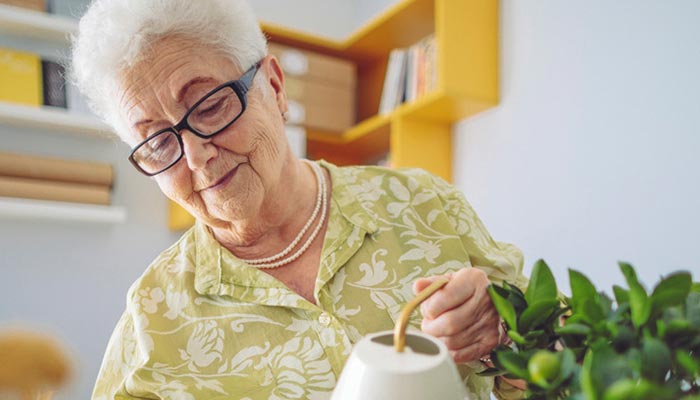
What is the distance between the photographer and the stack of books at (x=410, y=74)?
2547mm

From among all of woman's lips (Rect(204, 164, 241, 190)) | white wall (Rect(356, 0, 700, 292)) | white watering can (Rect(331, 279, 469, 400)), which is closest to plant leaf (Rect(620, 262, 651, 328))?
white watering can (Rect(331, 279, 469, 400))

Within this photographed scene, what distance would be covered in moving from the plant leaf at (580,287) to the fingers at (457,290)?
13 cm

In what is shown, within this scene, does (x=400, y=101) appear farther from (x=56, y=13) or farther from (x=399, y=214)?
(x=399, y=214)

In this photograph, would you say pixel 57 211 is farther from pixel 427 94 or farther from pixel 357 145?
pixel 427 94

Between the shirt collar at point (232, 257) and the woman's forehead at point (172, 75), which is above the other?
the woman's forehead at point (172, 75)

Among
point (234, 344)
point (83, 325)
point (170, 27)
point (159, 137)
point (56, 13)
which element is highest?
point (56, 13)

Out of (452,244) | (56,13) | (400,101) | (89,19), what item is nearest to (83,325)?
(56,13)

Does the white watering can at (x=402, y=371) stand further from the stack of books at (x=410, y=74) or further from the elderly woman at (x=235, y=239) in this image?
the stack of books at (x=410, y=74)

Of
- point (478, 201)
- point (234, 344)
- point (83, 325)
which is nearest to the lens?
point (234, 344)

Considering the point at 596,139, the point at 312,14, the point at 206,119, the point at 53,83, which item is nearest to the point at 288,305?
the point at 206,119

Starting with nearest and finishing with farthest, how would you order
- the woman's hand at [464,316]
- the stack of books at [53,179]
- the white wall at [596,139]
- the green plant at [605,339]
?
the green plant at [605,339] → the woman's hand at [464,316] → the white wall at [596,139] → the stack of books at [53,179]

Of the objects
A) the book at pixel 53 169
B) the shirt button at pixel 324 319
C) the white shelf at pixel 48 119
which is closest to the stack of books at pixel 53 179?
the book at pixel 53 169

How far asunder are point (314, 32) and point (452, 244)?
8.12 feet

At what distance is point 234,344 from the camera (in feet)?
3.24
